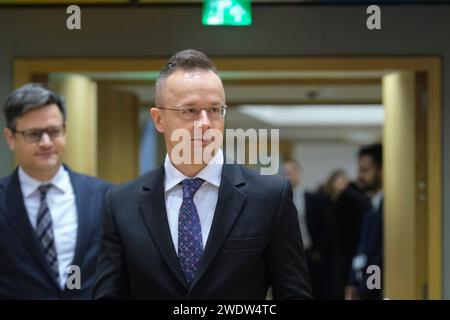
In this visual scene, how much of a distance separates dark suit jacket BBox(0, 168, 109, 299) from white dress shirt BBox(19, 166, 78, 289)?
0.02m

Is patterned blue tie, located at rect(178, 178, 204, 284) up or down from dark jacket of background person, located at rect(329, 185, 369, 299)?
up

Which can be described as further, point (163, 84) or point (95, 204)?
point (95, 204)

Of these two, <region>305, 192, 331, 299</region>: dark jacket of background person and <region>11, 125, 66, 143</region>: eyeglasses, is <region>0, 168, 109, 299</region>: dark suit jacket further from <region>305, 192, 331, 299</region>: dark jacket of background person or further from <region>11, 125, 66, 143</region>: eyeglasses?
<region>305, 192, 331, 299</region>: dark jacket of background person

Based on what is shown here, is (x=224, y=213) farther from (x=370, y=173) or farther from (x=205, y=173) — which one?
(x=370, y=173)

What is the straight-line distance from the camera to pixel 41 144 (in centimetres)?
204

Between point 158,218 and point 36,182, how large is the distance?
2.61ft

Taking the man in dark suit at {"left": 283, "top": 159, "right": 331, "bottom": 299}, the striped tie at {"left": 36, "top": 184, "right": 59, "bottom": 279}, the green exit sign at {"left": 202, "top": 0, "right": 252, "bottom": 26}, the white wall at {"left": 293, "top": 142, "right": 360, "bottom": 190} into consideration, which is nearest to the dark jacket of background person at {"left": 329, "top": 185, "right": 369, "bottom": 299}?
the man in dark suit at {"left": 283, "top": 159, "right": 331, "bottom": 299}

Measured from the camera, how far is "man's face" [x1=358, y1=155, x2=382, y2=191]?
12.1ft

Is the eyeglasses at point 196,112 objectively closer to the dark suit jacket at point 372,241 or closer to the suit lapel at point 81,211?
the suit lapel at point 81,211

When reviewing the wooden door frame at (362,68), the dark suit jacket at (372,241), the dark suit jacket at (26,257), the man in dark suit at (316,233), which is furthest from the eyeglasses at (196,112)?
the man in dark suit at (316,233)

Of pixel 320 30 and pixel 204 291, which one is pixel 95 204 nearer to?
pixel 204 291

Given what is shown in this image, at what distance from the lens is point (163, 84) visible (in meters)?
1.40

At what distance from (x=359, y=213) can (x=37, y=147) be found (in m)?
2.34

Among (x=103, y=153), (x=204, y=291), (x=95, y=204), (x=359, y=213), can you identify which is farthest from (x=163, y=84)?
(x=359, y=213)
